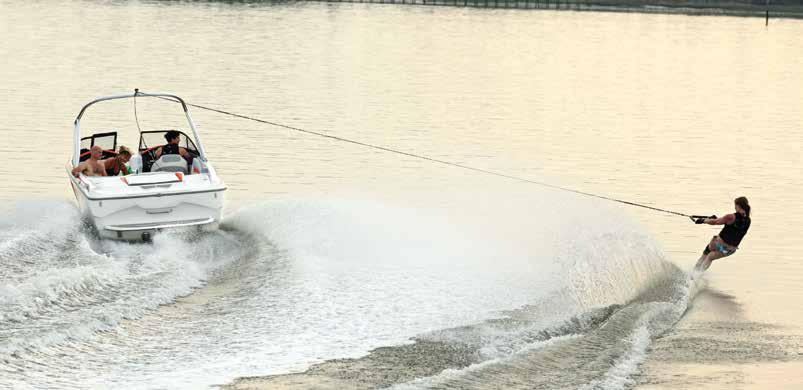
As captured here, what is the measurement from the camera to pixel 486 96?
48625mm

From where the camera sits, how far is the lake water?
43.3 ft

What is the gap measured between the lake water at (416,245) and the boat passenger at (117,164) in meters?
1.20

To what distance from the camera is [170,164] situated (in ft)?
65.0

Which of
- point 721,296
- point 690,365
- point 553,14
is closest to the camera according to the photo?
point 690,365

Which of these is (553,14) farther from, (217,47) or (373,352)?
(373,352)

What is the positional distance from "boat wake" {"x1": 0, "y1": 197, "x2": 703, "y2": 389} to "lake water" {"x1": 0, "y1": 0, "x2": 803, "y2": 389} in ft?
0.16

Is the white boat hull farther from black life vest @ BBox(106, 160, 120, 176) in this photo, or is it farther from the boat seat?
the boat seat

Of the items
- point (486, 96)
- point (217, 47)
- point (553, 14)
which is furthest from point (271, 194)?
point (553, 14)

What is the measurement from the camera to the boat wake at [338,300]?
12.6 m

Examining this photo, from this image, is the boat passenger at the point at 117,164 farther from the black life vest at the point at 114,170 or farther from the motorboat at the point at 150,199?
the motorboat at the point at 150,199

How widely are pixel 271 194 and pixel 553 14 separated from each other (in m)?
109

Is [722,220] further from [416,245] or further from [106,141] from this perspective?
[106,141]

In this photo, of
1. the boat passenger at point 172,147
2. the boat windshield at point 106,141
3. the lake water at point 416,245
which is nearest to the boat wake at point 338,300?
the lake water at point 416,245

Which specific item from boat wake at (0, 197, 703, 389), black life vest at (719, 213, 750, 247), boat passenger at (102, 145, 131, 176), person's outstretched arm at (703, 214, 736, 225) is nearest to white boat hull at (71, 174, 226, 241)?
boat wake at (0, 197, 703, 389)
